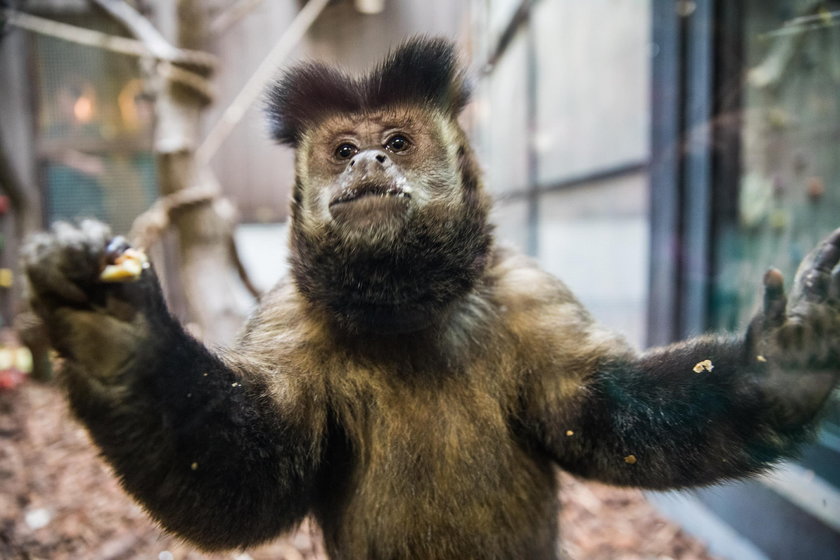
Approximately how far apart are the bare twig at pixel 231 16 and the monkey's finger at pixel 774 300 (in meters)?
3.16

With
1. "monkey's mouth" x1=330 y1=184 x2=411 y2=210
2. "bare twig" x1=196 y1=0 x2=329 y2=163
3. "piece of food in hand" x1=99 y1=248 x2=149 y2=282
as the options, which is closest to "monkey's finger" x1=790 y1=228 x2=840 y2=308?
"monkey's mouth" x1=330 y1=184 x2=411 y2=210

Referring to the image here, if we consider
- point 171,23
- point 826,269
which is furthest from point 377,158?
point 171,23

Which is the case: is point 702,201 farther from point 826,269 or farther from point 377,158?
point 377,158

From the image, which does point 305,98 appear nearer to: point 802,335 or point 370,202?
point 370,202

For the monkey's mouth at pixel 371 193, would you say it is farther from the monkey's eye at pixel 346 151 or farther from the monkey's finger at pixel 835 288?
the monkey's finger at pixel 835 288

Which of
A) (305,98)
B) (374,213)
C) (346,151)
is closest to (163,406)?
(374,213)

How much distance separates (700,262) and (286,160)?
2574 millimetres

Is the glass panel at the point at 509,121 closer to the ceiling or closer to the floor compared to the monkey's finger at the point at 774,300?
closer to the ceiling

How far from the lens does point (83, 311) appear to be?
4.00 ft

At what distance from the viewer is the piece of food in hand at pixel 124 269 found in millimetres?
1222

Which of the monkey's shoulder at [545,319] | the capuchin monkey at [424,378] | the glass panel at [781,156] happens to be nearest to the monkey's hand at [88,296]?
the capuchin monkey at [424,378]

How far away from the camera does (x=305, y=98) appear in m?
2.16

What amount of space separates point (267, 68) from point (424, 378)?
2.06 metres

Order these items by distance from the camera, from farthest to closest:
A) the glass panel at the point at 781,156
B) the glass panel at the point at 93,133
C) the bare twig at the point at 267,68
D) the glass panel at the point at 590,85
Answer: the glass panel at the point at 590,85
the glass panel at the point at 93,133
the bare twig at the point at 267,68
the glass panel at the point at 781,156
